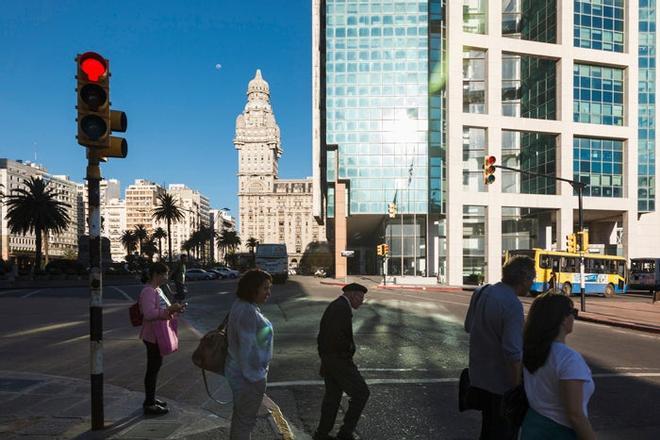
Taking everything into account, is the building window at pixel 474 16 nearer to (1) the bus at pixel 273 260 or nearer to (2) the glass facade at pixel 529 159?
(2) the glass facade at pixel 529 159

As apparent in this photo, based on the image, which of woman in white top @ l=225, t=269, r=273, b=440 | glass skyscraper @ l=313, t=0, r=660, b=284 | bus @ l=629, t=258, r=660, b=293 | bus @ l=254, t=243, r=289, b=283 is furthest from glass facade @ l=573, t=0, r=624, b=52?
woman in white top @ l=225, t=269, r=273, b=440

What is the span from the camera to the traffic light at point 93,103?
219 inches

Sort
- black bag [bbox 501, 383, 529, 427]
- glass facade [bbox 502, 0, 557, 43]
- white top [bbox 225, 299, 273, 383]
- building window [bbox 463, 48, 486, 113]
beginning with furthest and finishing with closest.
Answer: building window [bbox 463, 48, 486, 113] < glass facade [bbox 502, 0, 557, 43] < white top [bbox 225, 299, 273, 383] < black bag [bbox 501, 383, 529, 427]

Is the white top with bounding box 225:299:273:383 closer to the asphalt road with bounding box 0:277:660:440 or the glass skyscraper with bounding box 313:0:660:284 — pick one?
the asphalt road with bounding box 0:277:660:440

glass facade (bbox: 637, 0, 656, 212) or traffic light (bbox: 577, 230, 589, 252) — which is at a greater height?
glass facade (bbox: 637, 0, 656, 212)

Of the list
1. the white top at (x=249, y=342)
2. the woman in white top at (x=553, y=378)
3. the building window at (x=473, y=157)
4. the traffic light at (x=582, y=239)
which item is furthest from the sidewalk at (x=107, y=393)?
the building window at (x=473, y=157)

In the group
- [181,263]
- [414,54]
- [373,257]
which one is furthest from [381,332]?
[373,257]

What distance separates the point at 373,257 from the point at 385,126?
35.8 metres

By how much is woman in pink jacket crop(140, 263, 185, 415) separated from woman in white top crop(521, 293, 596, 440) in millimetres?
4322

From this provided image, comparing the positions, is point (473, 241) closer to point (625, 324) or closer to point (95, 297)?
point (625, 324)

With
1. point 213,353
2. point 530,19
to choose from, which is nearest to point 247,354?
point 213,353

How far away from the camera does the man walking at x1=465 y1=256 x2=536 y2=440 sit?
4.01m

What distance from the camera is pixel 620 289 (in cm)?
3481

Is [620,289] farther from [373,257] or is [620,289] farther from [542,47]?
[373,257]
